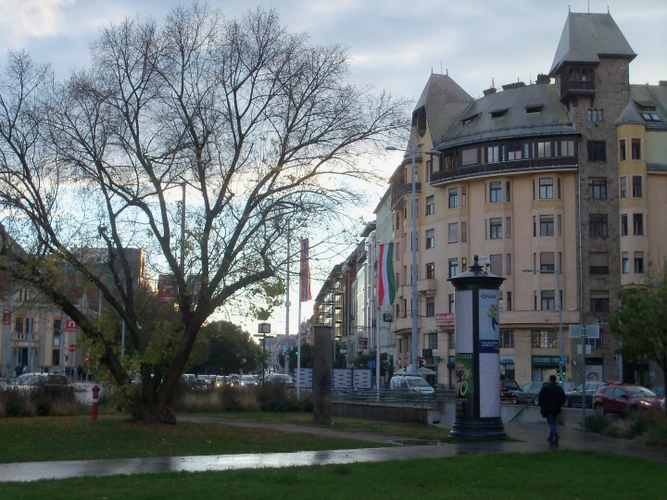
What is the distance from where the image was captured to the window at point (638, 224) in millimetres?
63938

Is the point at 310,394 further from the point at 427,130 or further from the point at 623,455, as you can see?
the point at 427,130

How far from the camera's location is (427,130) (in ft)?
242

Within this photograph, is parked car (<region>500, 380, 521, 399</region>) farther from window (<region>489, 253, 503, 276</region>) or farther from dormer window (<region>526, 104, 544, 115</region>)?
dormer window (<region>526, 104, 544, 115</region>)

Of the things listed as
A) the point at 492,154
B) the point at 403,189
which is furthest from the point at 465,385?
the point at 403,189

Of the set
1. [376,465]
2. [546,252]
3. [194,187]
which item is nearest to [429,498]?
[376,465]

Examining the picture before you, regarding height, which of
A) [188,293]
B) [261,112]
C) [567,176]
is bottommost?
[188,293]

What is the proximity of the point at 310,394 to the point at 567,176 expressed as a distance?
3399 cm

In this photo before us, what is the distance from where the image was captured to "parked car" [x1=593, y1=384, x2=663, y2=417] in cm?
3366

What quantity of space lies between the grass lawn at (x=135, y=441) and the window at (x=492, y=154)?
1845 inches

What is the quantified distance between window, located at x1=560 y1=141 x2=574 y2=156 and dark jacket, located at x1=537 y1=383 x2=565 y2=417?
154 feet

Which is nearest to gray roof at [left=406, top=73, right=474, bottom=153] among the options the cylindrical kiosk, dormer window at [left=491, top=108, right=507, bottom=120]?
dormer window at [left=491, top=108, right=507, bottom=120]

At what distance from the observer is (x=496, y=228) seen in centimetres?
6738

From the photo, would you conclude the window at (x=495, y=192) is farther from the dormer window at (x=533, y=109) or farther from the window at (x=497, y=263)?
the dormer window at (x=533, y=109)

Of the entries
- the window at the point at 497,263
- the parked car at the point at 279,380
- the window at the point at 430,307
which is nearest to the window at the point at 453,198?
the window at the point at 497,263
